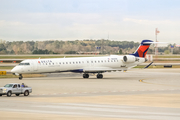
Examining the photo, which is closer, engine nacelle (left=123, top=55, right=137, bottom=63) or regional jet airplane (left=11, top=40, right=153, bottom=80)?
regional jet airplane (left=11, top=40, right=153, bottom=80)

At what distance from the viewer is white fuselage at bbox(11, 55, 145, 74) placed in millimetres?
43500

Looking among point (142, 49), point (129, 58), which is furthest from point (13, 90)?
point (142, 49)

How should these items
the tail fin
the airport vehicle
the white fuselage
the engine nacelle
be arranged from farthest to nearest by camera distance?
the tail fin, the engine nacelle, the white fuselage, the airport vehicle

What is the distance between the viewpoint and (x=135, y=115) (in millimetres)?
16281

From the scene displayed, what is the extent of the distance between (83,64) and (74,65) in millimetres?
1711

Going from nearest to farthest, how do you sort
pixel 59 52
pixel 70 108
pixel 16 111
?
1. pixel 16 111
2. pixel 70 108
3. pixel 59 52

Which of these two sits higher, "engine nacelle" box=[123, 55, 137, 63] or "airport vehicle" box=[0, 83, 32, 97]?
"engine nacelle" box=[123, 55, 137, 63]

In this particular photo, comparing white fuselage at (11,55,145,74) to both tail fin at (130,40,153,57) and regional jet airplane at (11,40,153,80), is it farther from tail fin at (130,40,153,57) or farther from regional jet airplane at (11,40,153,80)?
tail fin at (130,40,153,57)

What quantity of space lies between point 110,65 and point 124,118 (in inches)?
1331

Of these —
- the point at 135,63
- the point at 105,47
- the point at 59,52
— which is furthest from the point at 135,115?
the point at 105,47

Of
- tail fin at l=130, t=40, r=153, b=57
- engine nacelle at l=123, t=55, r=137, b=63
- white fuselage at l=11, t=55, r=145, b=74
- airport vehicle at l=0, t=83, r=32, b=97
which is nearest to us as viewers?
airport vehicle at l=0, t=83, r=32, b=97

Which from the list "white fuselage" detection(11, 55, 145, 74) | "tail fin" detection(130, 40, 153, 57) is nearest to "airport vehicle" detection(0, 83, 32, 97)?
"white fuselage" detection(11, 55, 145, 74)

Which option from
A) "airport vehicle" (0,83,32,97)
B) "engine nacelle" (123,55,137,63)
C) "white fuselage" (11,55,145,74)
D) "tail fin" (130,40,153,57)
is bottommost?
"airport vehicle" (0,83,32,97)

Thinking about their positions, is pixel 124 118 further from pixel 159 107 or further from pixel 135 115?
pixel 159 107
